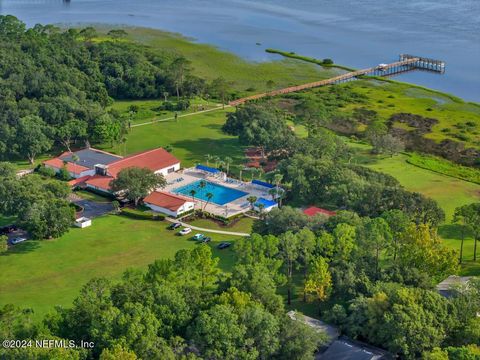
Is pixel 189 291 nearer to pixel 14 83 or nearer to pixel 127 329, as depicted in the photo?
pixel 127 329

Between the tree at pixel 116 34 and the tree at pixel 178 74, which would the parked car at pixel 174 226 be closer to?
the tree at pixel 178 74

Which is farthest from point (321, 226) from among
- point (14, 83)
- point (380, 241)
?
point (14, 83)

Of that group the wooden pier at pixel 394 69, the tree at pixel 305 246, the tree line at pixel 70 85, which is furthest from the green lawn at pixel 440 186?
the wooden pier at pixel 394 69

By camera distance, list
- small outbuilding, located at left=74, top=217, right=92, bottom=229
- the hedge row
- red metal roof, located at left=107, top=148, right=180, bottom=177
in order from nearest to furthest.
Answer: small outbuilding, located at left=74, top=217, right=92, bottom=229 < red metal roof, located at left=107, top=148, right=180, bottom=177 < the hedge row

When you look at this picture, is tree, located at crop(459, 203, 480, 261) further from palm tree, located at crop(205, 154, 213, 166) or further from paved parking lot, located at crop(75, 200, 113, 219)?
paved parking lot, located at crop(75, 200, 113, 219)

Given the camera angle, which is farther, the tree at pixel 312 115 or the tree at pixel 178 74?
the tree at pixel 178 74

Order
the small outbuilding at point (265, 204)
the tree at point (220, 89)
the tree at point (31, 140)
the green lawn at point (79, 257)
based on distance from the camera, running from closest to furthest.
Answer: the green lawn at point (79, 257), the small outbuilding at point (265, 204), the tree at point (31, 140), the tree at point (220, 89)

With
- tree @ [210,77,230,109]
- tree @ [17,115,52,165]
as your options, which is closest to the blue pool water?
tree @ [17,115,52,165]
